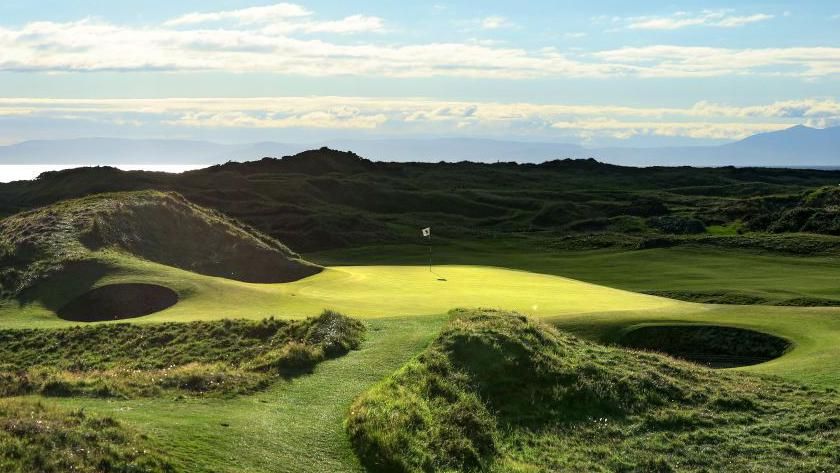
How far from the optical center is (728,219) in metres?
109

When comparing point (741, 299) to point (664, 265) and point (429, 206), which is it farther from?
point (429, 206)

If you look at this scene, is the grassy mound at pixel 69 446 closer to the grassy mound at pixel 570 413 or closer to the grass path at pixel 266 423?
the grass path at pixel 266 423

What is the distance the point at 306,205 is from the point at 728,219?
197ft

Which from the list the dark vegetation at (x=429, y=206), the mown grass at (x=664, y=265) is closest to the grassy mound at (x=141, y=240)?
the mown grass at (x=664, y=265)

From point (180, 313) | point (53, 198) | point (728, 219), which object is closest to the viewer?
point (180, 313)

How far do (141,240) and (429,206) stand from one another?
293ft

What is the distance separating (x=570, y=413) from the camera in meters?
22.1

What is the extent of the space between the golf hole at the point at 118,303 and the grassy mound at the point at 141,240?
4034mm

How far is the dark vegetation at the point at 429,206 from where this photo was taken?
302 feet

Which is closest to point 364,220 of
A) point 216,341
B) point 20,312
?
point 20,312

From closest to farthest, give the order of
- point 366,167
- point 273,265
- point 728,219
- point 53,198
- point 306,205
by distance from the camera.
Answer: point 273,265
point 728,219
point 306,205
point 53,198
point 366,167

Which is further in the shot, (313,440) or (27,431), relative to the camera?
(313,440)

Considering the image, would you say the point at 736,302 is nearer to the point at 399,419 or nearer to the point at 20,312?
the point at 399,419

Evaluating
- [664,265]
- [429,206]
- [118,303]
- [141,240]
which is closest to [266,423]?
[118,303]
